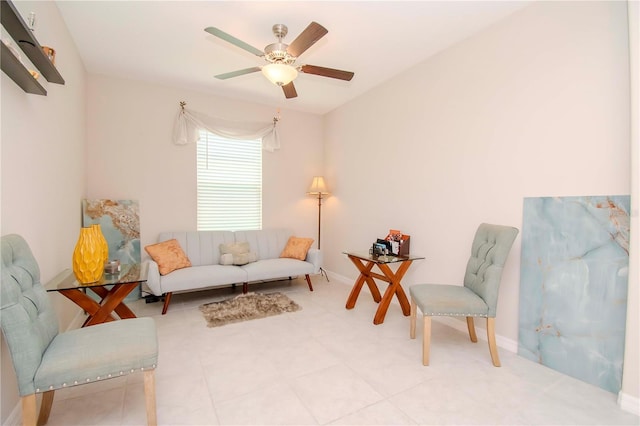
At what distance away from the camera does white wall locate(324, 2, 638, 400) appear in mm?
2014

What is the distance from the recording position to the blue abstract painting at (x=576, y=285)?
193 centimetres

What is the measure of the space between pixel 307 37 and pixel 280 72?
454 millimetres

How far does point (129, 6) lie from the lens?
95.1 inches

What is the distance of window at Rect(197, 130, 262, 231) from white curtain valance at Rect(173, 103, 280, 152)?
122mm

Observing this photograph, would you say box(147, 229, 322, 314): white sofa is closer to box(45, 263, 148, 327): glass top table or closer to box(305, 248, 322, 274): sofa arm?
box(305, 248, 322, 274): sofa arm

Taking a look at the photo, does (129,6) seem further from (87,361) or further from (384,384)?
(384,384)

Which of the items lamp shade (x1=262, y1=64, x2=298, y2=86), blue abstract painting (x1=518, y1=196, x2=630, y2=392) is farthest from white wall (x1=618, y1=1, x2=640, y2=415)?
lamp shade (x1=262, y1=64, x2=298, y2=86)

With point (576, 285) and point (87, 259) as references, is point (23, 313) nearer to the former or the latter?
point (87, 259)

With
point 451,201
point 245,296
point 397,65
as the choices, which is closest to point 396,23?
point 397,65

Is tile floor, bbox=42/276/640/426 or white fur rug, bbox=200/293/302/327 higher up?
white fur rug, bbox=200/293/302/327

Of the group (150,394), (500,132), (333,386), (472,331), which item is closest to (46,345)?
(150,394)

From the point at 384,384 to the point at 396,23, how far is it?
114 inches

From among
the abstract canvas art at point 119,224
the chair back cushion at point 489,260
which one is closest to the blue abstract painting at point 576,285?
the chair back cushion at point 489,260

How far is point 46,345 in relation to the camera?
4.83ft
